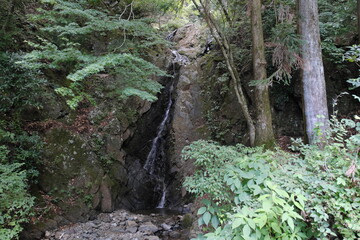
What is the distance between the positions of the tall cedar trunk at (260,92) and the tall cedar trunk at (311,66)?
2.65 feet

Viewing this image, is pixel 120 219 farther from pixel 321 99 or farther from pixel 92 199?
pixel 321 99

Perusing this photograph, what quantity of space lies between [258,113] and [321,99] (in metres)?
1.35

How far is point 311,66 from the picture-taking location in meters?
4.82

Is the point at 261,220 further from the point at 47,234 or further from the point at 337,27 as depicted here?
the point at 337,27

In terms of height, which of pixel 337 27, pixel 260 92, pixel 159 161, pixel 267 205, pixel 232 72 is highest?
pixel 337 27

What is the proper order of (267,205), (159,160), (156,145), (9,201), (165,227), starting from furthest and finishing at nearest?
(156,145), (159,160), (165,227), (9,201), (267,205)

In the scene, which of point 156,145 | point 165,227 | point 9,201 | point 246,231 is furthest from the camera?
point 156,145

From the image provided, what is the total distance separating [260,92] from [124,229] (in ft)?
16.7

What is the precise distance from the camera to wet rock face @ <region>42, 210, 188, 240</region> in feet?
17.1

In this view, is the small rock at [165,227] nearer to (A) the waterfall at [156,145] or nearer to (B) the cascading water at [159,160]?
(B) the cascading water at [159,160]

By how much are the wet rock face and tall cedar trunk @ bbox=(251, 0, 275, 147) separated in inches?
126

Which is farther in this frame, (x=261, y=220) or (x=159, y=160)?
(x=159, y=160)

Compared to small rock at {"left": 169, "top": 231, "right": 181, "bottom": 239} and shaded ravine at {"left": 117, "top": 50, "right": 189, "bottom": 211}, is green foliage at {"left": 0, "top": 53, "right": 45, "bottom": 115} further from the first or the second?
small rock at {"left": 169, "top": 231, "right": 181, "bottom": 239}

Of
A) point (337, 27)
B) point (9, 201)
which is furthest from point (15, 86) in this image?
point (337, 27)
